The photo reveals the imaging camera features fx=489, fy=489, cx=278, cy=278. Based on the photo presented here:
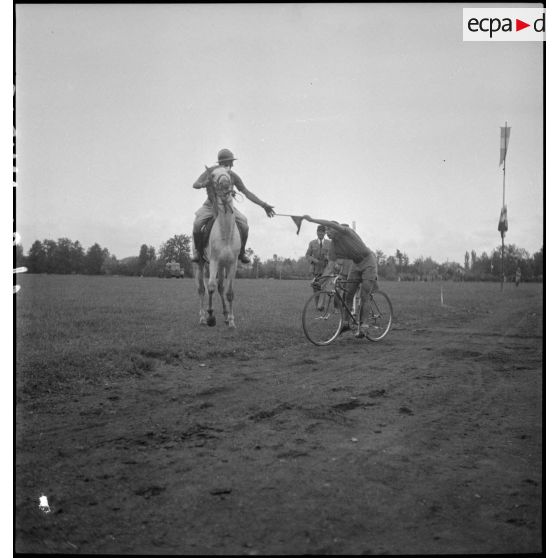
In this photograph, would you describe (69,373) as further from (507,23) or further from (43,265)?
(507,23)

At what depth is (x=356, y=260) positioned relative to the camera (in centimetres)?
857

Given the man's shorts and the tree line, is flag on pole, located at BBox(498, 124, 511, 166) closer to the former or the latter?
the tree line

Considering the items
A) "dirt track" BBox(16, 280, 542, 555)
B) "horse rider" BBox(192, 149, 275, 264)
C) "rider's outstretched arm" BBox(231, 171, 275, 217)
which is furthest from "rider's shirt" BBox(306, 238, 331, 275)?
"dirt track" BBox(16, 280, 542, 555)

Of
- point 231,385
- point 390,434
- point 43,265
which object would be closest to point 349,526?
point 390,434

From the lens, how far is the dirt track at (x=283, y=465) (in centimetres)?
230

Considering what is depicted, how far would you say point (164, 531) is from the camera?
2301 millimetres

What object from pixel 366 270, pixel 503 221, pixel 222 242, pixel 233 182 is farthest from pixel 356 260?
pixel 503 221

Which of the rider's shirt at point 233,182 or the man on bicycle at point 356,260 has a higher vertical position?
the rider's shirt at point 233,182

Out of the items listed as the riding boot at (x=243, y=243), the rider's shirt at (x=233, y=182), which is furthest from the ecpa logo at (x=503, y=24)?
the riding boot at (x=243, y=243)

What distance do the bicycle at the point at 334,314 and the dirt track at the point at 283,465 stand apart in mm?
2382

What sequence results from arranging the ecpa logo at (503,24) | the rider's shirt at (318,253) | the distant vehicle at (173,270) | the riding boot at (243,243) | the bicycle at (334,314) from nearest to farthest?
the ecpa logo at (503,24) → the bicycle at (334,314) → the riding boot at (243,243) → the distant vehicle at (173,270) → the rider's shirt at (318,253)

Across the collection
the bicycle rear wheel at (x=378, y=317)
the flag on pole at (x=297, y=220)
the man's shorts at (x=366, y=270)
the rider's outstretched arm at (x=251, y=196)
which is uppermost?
the rider's outstretched arm at (x=251, y=196)

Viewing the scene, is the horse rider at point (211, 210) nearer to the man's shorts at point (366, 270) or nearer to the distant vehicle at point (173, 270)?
the distant vehicle at point (173, 270)

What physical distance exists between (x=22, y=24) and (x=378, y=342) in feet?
21.7
